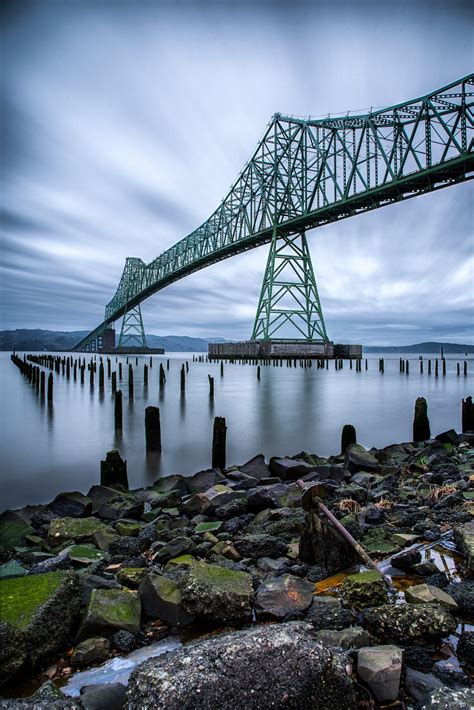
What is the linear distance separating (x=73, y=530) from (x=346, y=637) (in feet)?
9.31

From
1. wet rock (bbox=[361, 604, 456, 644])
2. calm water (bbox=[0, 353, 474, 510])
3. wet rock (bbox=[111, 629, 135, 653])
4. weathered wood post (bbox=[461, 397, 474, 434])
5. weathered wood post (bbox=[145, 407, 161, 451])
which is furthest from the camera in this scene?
weathered wood post (bbox=[461, 397, 474, 434])

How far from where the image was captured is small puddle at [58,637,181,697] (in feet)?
6.34

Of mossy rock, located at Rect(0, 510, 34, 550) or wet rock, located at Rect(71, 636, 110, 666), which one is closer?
wet rock, located at Rect(71, 636, 110, 666)

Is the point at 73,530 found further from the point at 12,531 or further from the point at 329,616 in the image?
the point at 329,616

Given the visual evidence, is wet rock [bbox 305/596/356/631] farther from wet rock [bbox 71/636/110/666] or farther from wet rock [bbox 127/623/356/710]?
wet rock [bbox 71/636/110/666]

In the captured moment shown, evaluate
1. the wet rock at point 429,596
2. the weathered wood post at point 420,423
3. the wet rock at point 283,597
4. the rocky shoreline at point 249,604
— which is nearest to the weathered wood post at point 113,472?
the rocky shoreline at point 249,604

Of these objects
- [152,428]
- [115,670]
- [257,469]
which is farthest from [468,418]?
[115,670]

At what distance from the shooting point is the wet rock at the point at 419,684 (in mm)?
1711

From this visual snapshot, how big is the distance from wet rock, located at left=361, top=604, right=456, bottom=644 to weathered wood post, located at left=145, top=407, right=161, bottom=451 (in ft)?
23.9

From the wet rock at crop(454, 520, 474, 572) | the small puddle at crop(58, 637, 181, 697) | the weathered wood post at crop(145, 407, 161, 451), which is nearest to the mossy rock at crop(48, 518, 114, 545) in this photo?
the small puddle at crop(58, 637, 181, 697)

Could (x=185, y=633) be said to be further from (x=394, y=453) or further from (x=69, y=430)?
(x=69, y=430)

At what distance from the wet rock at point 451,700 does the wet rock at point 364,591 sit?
81 centimetres

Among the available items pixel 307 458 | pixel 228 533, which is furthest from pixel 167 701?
pixel 307 458

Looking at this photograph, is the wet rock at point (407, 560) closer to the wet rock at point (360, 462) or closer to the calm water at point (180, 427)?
the wet rock at point (360, 462)
